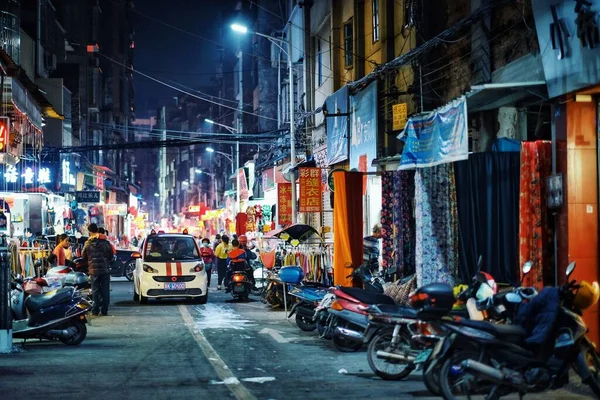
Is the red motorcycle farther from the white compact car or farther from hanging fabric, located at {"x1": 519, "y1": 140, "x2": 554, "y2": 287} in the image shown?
the white compact car

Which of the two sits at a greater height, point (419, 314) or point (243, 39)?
point (243, 39)

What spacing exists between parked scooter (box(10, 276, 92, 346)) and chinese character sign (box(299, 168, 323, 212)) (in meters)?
13.8

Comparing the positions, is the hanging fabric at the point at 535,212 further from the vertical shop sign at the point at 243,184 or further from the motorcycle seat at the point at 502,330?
the vertical shop sign at the point at 243,184

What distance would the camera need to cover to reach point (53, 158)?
1875 inches

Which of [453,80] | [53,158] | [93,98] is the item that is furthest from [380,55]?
[93,98]

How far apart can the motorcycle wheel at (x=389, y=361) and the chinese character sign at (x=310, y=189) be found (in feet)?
56.5

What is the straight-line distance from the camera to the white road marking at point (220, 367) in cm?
1020

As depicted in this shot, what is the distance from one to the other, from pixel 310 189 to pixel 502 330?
19.5 meters

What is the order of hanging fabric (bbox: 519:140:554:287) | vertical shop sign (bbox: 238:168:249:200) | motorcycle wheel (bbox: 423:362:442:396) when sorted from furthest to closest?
vertical shop sign (bbox: 238:168:249:200)
hanging fabric (bbox: 519:140:554:287)
motorcycle wheel (bbox: 423:362:442:396)

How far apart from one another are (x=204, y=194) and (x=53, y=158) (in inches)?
2811

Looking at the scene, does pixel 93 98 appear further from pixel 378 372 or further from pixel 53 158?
pixel 378 372

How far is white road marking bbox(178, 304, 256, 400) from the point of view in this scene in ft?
33.5

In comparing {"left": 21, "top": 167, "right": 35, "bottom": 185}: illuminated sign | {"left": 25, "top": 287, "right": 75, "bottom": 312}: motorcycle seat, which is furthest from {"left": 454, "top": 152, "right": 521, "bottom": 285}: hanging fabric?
{"left": 21, "top": 167, "right": 35, "bottom": 185}: illuminated sign

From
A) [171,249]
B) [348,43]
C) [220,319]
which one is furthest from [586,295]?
[348,43]
